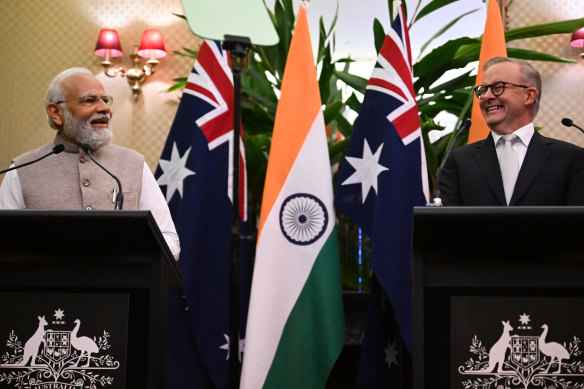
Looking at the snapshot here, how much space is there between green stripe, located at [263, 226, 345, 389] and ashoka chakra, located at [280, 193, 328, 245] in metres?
0.08

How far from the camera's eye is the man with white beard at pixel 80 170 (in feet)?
8.70

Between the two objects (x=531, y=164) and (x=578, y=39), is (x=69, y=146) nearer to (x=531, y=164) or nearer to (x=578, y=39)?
(x=531, y=164)

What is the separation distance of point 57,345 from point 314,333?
1469 millimetres

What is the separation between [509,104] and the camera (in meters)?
2.69

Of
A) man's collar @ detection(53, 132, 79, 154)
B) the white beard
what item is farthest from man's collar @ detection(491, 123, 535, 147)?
man's collar @ detection(53, 132, 79, 154)

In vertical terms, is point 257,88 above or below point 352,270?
A: above

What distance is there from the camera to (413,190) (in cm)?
310

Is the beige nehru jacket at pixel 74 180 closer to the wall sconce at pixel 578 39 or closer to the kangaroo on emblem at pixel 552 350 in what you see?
the kangaroo on emblem at pixel 552 350

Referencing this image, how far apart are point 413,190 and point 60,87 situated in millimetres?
1636

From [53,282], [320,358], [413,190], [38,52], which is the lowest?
[320,358]

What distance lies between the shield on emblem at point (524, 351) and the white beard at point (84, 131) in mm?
1821

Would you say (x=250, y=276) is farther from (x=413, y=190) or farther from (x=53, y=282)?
(x=53, y=282)

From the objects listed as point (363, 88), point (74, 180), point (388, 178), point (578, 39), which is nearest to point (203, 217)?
point (74, 180)

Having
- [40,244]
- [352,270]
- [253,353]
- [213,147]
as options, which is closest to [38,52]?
[213,147]
